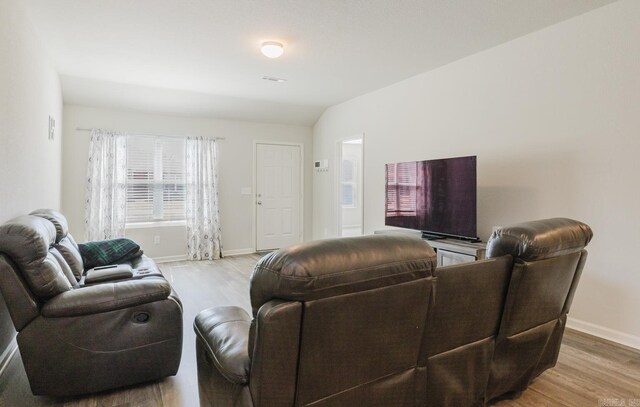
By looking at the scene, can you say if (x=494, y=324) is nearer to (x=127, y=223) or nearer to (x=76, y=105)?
(x=127, y=223)

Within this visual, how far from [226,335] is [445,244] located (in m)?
2.68

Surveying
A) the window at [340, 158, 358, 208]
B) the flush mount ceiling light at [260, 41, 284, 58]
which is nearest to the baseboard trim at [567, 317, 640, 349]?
the flush mount ceiling light at [260, 41, 284, 58]

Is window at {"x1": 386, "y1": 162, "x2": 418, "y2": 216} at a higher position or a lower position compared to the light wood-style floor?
higher

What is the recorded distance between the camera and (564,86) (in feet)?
10.2

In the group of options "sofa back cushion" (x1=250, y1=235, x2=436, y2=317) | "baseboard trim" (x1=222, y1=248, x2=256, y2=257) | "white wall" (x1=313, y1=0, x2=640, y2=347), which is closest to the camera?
"sofa back cushion" (x1=250, y1=235, x2=436, y2=317)

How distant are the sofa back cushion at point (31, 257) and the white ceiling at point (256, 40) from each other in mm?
1893

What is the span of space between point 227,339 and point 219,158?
203 inches

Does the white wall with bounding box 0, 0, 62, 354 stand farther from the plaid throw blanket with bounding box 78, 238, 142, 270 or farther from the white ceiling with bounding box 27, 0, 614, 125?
the plaid throw blanket with bounding box 78, 238, 142, 270

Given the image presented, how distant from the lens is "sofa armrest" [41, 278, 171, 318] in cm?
188

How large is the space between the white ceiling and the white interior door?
1.57m

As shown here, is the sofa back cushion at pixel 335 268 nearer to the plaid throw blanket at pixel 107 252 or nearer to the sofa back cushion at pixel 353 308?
the sofa back cushion at pixel 353 308

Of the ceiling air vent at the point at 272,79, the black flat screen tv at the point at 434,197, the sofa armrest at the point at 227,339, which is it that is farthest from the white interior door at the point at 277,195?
the sofa armrest at the point at 227,339

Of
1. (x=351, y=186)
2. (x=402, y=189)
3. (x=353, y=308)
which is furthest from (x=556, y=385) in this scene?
(x=351, y=186)

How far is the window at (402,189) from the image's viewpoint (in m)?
4.20
